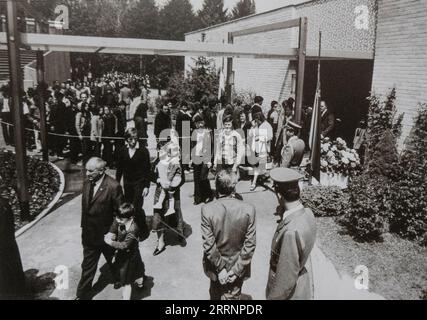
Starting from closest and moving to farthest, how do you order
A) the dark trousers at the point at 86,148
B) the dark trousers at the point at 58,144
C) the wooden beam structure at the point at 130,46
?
the wooden beam structure at the point at 130,46, the dark trousers at the point at 86,148, the dark trousers at the point at 58,144

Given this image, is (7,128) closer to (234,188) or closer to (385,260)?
(234,188)

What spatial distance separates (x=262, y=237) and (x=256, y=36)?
15.5 metres

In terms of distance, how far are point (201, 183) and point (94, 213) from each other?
3968mm

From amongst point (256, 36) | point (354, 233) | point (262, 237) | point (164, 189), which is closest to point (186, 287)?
point (164, 189)

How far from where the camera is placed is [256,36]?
824 inches

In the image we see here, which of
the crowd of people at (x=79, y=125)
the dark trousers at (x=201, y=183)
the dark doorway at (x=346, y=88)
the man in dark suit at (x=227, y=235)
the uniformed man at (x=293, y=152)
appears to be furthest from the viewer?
the dark doorway at (x=346, y=88)

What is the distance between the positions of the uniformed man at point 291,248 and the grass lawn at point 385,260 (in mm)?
2520

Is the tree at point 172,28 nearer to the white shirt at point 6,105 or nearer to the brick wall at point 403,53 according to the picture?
the white shirt at point 6,105

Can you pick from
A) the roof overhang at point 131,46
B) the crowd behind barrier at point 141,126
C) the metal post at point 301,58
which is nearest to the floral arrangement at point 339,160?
the crowd behind barrier at point 141,126

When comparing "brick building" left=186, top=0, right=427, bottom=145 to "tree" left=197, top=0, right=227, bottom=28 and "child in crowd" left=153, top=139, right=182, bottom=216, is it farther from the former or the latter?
"tree" left=197, top=0, right=227, bottom=28

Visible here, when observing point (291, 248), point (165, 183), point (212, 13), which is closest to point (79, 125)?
point (165, 183)

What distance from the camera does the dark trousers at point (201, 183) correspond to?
901 cm

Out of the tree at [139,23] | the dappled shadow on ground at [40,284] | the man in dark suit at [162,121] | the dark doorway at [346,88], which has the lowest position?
the dappled shadow on ground at [40,284]
